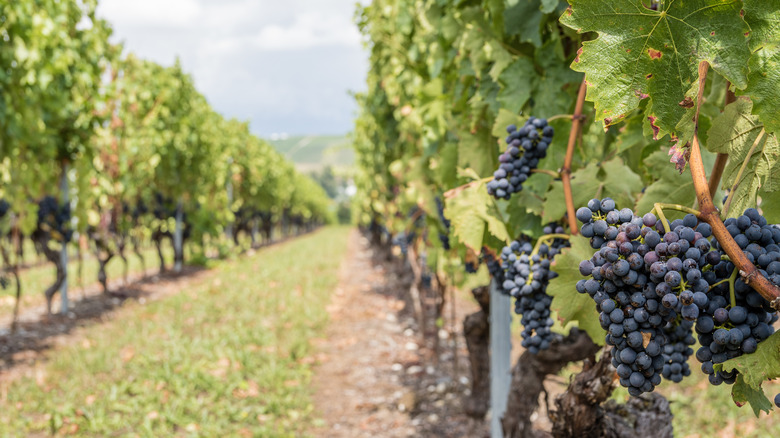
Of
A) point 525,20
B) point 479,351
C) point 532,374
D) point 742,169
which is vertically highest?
point 525,20

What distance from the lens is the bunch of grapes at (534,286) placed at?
180cm

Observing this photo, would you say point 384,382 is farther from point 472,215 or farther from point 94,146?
point 94,146

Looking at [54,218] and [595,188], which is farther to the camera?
[54,218]

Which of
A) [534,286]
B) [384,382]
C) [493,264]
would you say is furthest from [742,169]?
[384,382]

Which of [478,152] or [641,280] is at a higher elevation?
[478,152]

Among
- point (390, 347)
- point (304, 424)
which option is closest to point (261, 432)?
point (304, 424)

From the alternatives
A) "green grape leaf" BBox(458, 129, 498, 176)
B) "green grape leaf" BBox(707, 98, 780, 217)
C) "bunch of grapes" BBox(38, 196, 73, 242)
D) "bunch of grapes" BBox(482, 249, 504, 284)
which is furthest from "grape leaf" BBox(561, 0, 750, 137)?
"bunch of grapes" BBox(38, 196, 73, 242)

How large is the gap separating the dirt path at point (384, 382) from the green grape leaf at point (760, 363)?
4.06 metres

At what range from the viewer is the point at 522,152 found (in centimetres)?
175

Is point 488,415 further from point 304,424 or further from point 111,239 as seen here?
point 111,239

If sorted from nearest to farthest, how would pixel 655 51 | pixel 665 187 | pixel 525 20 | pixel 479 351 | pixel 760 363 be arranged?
pixel 760 363 → pixel 655 51 → pixel 665 187 → pixel 525 20 → pixel 479 351

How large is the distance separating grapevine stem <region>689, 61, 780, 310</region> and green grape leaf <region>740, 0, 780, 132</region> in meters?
0.09

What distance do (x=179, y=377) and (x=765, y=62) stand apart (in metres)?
6.41

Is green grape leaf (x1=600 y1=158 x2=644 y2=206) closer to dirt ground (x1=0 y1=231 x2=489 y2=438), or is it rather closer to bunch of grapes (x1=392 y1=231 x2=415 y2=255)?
dirt ground (x1=0 y1=231 x2=489 y2=438)
